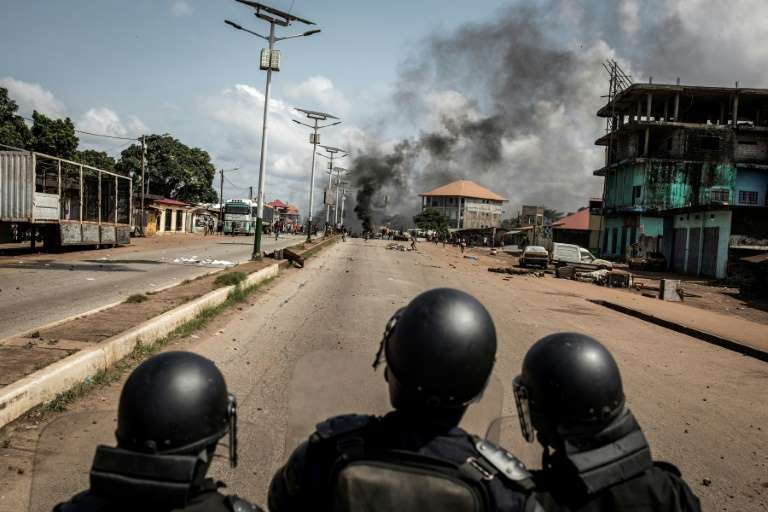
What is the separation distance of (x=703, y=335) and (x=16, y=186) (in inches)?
766

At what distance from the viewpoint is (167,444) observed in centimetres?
162

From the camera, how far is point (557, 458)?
1.90 meters

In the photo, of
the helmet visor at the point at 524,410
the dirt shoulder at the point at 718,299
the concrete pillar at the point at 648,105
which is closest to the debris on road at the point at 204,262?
the dirt shoulder at the point at 718,299

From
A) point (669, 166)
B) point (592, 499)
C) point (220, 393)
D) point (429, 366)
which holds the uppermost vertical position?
point (669, 166)

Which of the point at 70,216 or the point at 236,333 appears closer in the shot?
the point at 236,333

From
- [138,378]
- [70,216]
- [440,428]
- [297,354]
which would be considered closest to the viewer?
[440,428]

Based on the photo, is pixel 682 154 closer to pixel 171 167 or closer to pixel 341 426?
pixel 171 167

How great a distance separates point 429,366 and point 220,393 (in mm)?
637

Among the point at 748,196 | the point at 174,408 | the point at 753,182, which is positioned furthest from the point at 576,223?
the point at 174,408

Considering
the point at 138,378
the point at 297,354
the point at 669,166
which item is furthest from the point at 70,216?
the point at 669,166

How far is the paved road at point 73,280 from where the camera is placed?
930cm

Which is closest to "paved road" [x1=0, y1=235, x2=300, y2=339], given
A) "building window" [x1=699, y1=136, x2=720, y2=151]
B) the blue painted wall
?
"building window" [x1=699, y1=136, x2=720, y2=151]

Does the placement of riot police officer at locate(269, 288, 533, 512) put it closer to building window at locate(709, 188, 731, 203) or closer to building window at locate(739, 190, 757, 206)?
building window at locate(709, 188, 731, 203)

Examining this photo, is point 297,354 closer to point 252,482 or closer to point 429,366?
point 252,482
